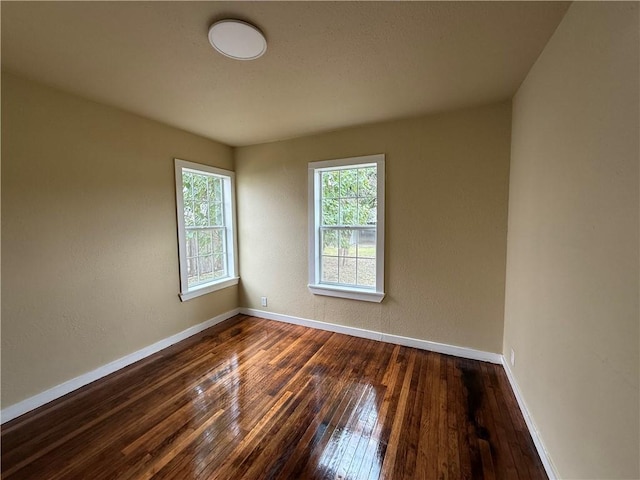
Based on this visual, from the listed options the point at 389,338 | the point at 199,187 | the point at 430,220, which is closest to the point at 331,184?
the point at 430,220

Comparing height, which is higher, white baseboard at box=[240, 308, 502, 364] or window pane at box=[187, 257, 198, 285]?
window pane at box=[187, 257, 198, 285]

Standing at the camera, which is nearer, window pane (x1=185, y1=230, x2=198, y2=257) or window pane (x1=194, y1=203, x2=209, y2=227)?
window pane (x1=185, y1=230, x2=198, y2=257)

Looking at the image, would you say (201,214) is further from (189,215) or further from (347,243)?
(347,243)

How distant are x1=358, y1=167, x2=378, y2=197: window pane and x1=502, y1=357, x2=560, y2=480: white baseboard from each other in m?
2.12

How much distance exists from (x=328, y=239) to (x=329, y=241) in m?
0.03

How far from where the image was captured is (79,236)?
234cm

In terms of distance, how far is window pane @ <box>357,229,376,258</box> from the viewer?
10.4 feet

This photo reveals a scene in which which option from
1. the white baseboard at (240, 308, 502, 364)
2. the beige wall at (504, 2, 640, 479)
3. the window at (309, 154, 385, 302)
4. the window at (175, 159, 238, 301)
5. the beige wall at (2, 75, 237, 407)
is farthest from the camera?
the window at (175, 159, 238, 301)

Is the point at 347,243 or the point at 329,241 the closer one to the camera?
the point at 347,243

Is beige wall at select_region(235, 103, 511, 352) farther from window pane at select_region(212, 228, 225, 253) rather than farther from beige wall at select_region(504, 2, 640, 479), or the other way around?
window pane at select_region(212, 228, 225, 253)

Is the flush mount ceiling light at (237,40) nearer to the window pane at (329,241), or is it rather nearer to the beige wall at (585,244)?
the beige wall at (585,244)

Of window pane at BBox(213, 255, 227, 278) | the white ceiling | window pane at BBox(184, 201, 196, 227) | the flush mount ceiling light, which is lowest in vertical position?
window pane at BBox(213, 255, 227, 278)

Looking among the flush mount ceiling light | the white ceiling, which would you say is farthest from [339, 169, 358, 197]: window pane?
the flush mount ceiling light

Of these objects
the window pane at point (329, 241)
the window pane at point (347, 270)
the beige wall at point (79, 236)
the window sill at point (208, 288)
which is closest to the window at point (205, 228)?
the window sill at point (208, 288)
